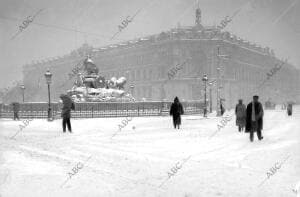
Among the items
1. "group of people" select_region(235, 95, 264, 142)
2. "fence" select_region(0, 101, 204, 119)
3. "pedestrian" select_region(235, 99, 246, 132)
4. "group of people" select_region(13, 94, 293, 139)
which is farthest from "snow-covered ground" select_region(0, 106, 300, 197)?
"fence" select_region(0, 101, 204, 119)

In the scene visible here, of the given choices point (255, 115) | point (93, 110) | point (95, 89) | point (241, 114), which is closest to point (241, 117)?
point (241, 114)

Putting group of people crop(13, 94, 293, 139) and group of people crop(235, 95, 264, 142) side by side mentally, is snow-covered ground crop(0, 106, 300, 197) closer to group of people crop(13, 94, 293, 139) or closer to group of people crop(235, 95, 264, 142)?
group of people crop(235, 95, 264, 142)

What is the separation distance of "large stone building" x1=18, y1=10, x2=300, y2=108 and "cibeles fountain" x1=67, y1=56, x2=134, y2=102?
2924cm

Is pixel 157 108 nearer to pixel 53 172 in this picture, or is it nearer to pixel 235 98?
pixel 53 172

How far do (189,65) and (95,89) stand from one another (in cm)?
4201

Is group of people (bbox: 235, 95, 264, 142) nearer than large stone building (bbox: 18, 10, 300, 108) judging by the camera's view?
Yes

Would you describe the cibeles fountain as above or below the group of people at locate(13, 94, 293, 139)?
above

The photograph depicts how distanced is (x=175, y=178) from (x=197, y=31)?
6673cm

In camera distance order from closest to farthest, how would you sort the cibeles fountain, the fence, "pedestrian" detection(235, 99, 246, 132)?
1. "pedestrian" detection(235, 99, 246, 132)
2. the fence
3. the cibeles fountain

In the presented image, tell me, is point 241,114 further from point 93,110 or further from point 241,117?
point 93,110

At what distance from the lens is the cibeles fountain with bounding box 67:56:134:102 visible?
30250 mm

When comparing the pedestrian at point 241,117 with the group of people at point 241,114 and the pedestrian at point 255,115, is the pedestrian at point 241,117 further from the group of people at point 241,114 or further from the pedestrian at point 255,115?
the pedestrian at point 255,115

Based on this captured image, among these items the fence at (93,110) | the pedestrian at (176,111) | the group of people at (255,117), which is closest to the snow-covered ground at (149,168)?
the group of people at (255,117)

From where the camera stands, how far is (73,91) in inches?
1229
